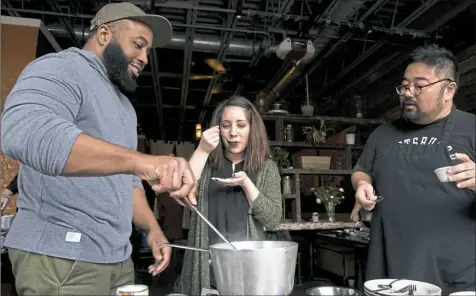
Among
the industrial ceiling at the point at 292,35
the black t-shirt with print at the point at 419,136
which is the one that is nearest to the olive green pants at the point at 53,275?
the black t-shirt with print at the point at 419,136

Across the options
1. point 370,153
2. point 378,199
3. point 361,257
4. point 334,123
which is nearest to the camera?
point 378,199

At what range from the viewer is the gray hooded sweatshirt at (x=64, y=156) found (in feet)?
3.10

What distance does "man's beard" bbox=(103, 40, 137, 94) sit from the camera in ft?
4.83

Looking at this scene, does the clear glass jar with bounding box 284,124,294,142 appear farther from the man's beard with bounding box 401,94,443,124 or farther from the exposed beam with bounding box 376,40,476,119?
the man's beard with bounding box 401,94,443,124

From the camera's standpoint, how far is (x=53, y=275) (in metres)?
1.19

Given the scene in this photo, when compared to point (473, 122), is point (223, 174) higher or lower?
lower

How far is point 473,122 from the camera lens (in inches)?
69.1

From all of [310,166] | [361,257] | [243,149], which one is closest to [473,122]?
[243,149]

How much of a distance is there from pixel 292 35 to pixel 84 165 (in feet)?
16.3

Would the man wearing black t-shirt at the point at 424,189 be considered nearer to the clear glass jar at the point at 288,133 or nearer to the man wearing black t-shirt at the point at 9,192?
the man wearing black t-shirt at the point at 9,192

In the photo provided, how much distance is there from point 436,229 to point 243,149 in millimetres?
919

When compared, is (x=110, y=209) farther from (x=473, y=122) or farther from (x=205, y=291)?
(x=473, y=122)

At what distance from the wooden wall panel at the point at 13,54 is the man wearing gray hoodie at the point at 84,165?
314cm

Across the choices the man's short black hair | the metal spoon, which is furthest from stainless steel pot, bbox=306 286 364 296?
the man's short black hair
